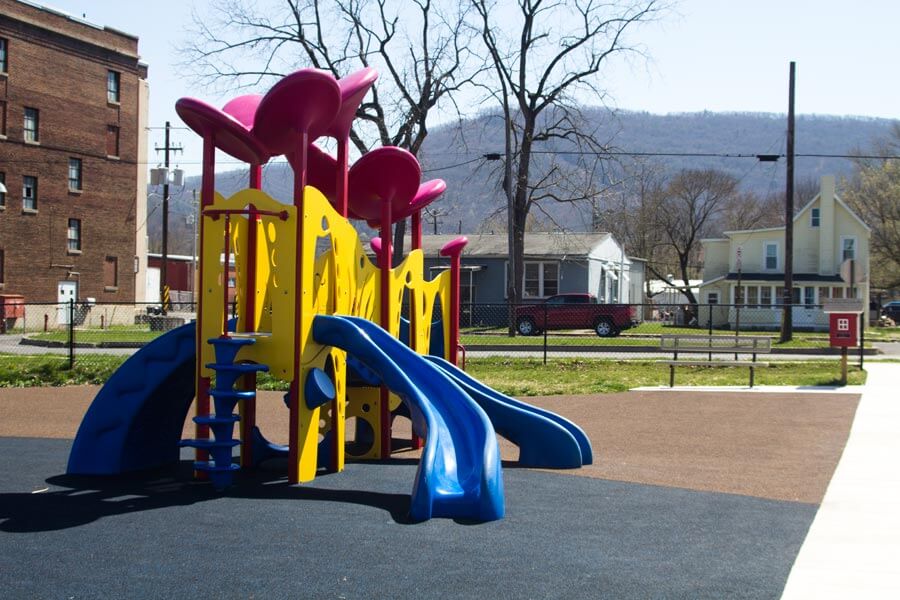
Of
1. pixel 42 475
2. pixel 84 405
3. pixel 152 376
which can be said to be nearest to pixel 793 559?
pixel 152 376

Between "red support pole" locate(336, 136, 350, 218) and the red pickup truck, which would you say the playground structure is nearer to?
"red support pole" locate(336, 136, 350, 218)

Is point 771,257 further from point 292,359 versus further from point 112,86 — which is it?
point 292,359

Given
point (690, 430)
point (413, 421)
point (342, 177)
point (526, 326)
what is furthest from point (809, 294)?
point (413, 421)

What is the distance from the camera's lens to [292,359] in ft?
26.5

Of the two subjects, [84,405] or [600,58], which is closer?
[84,405]

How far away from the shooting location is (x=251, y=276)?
27.5 ft

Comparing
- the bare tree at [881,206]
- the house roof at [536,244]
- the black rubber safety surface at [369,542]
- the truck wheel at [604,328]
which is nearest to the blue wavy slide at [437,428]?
the black rubber safety surface at [369,542]

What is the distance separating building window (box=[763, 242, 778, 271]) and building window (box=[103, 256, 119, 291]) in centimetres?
3070

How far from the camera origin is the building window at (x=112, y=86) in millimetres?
45188

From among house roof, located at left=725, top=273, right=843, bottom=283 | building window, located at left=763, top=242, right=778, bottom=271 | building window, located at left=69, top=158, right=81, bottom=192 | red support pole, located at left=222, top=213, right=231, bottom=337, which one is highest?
building window, located at left=69, top=158, right=81, bottom=192

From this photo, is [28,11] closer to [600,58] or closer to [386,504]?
[600,58]

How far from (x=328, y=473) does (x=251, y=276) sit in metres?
1.88

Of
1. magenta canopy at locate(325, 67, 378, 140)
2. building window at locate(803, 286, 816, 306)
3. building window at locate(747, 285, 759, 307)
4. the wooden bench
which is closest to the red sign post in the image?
the wooden bench

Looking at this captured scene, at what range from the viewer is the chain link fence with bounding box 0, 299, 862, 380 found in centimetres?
2498
